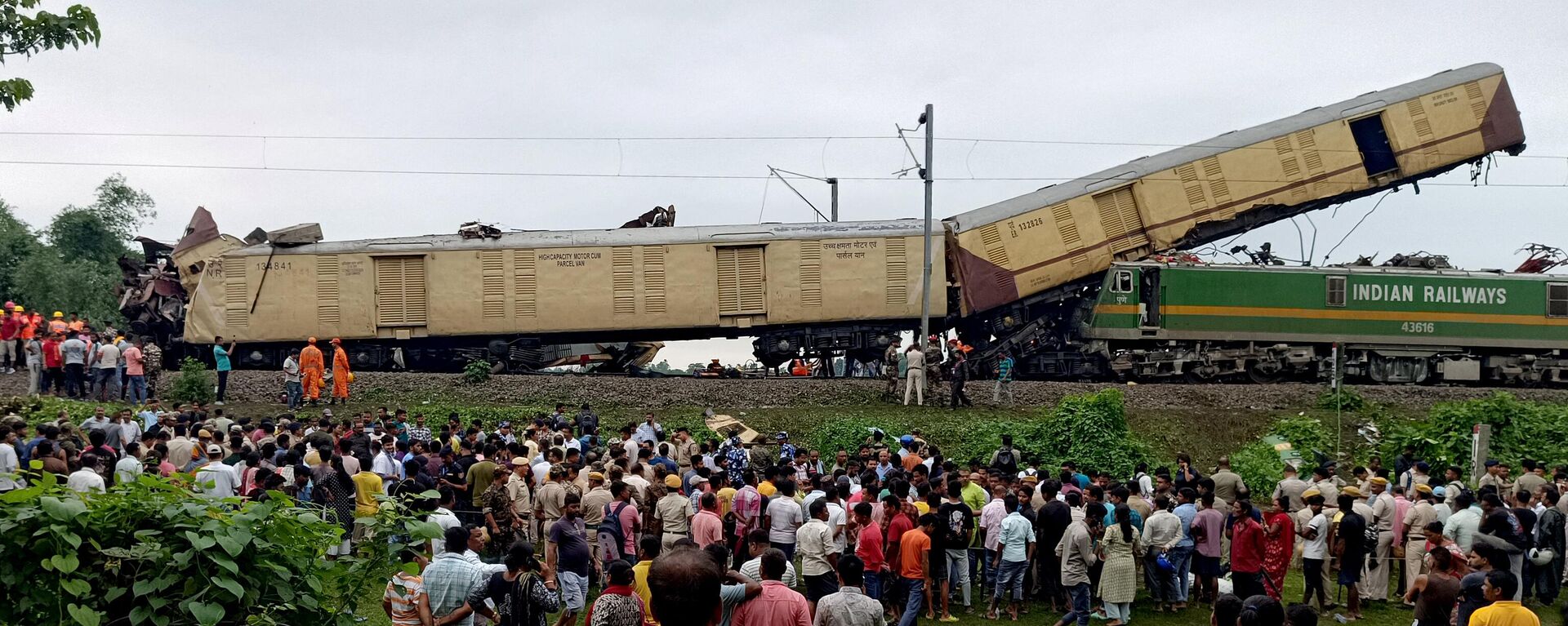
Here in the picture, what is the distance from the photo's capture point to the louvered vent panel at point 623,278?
2617cm

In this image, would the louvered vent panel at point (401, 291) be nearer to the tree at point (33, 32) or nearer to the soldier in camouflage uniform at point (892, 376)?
the soldier in camouflage uniform at point (892, 376)

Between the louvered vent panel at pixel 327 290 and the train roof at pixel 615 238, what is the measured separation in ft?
0.73


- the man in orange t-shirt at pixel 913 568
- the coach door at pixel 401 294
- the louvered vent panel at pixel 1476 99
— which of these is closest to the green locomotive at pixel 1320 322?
the louvered vent panel at pixel 1476 99

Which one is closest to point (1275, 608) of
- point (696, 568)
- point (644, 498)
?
point (696, 568)

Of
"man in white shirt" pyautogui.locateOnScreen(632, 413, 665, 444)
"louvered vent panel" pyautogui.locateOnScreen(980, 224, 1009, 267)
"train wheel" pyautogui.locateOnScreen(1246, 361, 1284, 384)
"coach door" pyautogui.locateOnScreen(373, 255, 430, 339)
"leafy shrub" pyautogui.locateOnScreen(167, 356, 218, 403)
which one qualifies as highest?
"louvered vent panel" pyautogui.locateOnScreen(980, 224, 1009, 267)

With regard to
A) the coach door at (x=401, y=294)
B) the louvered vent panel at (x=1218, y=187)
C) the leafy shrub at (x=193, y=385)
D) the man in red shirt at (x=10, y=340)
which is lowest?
the leafy shrub at (x=193, y=385)

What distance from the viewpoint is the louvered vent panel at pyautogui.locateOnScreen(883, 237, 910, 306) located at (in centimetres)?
2628

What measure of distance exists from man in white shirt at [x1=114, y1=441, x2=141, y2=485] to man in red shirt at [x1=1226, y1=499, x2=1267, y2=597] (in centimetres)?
892

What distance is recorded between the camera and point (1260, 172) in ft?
90.9

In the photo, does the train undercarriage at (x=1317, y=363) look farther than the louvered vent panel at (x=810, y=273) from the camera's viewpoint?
Yes

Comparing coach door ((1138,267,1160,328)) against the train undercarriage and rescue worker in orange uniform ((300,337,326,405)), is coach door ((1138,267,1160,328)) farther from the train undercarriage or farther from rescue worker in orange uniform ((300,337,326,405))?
rescue worker in orange uniform ((300,337,326,405))

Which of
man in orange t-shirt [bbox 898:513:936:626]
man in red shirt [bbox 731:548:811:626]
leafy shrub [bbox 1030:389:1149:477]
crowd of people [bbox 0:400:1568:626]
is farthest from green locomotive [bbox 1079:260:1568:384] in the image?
man in red shirt [bbox 731:548:811:626]

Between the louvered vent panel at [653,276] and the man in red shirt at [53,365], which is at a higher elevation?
the louvered vent panel at [653,276]

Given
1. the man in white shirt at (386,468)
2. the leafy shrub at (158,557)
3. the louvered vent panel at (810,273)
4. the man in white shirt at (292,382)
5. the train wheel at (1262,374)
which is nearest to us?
the leafy shrub at (158,557)
